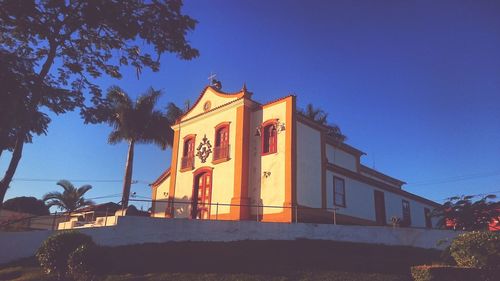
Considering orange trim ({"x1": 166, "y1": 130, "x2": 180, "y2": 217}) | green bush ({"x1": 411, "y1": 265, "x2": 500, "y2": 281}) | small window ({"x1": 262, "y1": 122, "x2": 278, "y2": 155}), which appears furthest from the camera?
orange trim ({"x1": 166, "y1": 130, "x2": 180, "y2": 217})

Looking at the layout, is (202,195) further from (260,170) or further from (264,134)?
(264,134)

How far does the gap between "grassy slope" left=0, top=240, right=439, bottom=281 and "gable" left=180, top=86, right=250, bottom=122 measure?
9.96 m

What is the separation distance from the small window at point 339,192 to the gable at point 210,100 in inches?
293

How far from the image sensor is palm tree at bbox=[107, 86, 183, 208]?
33000 millimetres

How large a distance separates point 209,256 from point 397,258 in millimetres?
7830

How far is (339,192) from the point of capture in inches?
1064

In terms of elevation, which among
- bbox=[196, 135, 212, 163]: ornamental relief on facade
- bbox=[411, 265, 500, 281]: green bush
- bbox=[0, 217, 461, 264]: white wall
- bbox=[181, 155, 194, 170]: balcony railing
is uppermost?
bbox=[196, 135, 212, 163]: ornamental relief on facade

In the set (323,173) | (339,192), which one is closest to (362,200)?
Result: (339,192)

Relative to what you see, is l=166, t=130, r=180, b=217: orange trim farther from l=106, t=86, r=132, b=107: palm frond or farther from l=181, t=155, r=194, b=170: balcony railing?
l=106, t=86, r=132, b=107: palm frond

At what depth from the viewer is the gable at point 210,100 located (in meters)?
27.0

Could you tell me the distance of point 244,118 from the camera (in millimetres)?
25969

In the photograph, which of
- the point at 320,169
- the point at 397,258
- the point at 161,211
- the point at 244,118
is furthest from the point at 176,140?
the point at 397,258

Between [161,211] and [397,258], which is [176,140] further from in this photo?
[397,258]

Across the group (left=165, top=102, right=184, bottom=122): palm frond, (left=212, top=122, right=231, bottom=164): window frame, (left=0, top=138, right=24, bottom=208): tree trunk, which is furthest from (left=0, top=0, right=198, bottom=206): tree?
(left=165, top=102, right=184, bottom=122): palm frond
